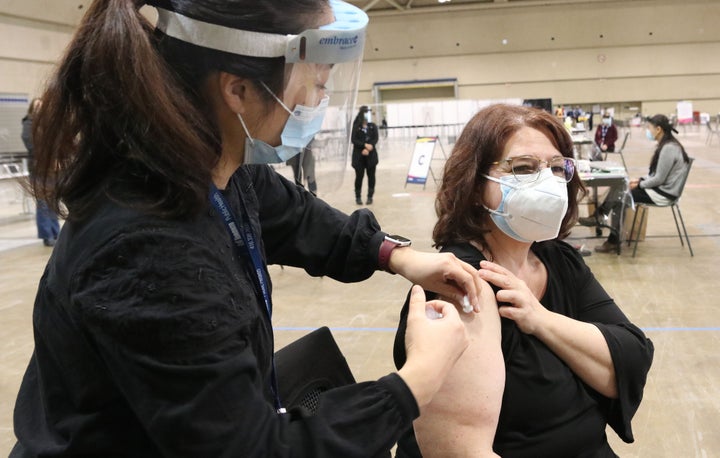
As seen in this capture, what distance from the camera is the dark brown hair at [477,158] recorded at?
1596mm

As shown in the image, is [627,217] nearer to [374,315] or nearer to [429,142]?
[374,315]

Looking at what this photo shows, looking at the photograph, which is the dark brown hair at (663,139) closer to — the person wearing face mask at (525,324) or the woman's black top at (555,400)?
the person wearing face mask at (525,324)

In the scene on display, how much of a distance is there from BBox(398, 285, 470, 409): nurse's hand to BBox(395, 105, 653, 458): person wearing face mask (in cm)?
32

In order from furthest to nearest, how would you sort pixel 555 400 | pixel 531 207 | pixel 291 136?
pixel 531 207 → pixel 555 400 → pixel 291 136

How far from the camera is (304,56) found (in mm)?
950

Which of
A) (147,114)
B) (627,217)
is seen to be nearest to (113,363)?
(147,114)

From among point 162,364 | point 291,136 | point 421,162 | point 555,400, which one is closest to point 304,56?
point 291,136

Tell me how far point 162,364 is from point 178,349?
24 mm

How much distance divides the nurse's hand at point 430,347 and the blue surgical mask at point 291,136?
1.14 feet

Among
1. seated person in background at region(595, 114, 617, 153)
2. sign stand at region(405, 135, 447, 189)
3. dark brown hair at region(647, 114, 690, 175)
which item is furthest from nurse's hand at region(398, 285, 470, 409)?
seated person in background at region(595, 114, 617, 153)

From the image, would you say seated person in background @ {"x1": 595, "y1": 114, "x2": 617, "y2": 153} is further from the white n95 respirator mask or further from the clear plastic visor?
the clear plastic visor

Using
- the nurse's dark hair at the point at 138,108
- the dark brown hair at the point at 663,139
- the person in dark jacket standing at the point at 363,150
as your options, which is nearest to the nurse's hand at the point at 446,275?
the nurse's dark hair at the point at 138,108

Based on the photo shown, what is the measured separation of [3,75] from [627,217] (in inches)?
649

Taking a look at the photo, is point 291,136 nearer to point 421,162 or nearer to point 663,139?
point 663,139
